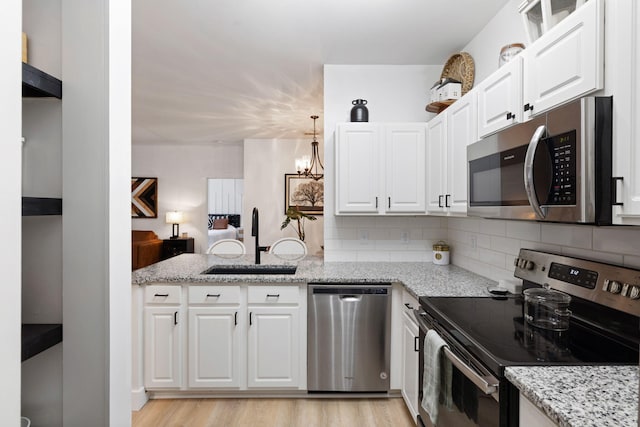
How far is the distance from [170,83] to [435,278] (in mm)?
3196

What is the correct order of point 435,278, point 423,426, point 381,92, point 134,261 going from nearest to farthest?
point 423,426
point 435,278
point 381,92
point 134,261

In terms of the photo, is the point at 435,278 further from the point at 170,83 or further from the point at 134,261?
the point at 134,261

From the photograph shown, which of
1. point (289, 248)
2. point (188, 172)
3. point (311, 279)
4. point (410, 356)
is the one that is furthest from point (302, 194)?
point (410, 356)

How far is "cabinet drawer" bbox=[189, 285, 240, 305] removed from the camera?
8.29 feet

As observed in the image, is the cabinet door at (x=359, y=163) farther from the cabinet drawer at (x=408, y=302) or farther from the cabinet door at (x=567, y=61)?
the cabinet door at (x=567, y=61)

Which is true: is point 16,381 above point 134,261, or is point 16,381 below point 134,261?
above

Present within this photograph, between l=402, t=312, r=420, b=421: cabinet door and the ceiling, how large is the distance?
2.02 metres

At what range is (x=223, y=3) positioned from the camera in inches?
90.0

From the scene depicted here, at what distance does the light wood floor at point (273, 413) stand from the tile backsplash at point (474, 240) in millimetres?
1154

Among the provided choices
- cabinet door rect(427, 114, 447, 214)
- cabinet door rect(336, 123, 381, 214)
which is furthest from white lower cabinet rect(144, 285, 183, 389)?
cabinet door rect(427, 114, 447, 214)

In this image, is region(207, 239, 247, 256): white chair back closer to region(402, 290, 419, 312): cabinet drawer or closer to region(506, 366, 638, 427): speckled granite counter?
region(402, 290, 419, 312): cabinet drawer

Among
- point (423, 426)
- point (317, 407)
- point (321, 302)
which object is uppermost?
point (321, 302)

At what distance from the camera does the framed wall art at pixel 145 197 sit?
7.20 m

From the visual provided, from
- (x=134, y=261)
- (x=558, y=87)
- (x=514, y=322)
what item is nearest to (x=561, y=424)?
(x=514, y=322)
